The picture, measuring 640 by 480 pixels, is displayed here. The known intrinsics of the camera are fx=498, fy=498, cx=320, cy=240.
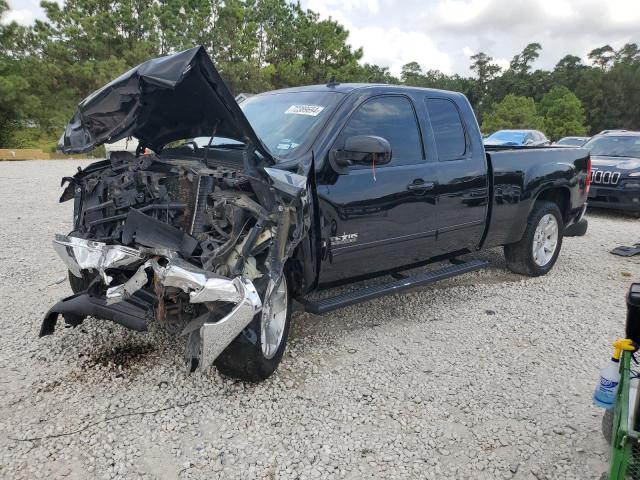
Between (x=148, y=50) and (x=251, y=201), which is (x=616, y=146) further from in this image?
(x=148, y=50)

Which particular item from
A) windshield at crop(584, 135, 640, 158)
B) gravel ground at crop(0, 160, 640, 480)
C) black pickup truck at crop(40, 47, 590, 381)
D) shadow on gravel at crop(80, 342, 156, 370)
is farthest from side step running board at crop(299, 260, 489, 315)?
windshield at crop(584, 135, 640, 158)

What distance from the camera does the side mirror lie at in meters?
3.41

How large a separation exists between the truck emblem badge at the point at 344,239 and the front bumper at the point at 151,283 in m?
0.97

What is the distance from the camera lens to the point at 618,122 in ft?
190

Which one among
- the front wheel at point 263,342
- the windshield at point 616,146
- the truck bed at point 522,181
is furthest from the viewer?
the windshield at point 616,146

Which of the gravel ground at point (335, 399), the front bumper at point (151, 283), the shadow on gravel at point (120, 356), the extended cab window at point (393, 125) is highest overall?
the extended cab window at point (393, 125)

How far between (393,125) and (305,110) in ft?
2.43

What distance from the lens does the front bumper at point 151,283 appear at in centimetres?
261

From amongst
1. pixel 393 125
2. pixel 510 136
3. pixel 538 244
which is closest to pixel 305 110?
pixel 393 125

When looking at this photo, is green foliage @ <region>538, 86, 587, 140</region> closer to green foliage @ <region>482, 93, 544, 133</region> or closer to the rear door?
green foliage @ <region>482, 93, 544, 133</region>

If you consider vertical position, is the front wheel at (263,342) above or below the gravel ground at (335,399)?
above

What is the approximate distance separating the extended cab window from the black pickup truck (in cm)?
1

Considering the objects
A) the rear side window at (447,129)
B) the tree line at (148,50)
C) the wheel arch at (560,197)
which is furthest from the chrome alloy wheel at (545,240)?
the tree line at (148,50)

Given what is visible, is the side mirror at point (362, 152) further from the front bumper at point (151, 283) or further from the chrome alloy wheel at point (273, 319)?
the front bumper at point (151, 283)
